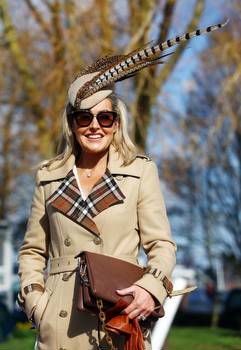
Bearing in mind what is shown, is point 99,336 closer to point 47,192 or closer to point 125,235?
point 125,235

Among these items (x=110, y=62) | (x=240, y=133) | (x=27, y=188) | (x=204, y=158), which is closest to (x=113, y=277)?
(x=110, y=62)

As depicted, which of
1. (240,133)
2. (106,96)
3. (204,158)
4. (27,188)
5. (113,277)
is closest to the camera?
(113,277)

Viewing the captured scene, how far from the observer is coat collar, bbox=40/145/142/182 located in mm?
3666

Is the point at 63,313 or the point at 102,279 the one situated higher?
the point at 102,279

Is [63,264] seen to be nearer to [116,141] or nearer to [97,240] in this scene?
[97,240]

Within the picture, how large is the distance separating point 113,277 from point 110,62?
3.27ft

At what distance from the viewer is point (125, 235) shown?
3.53 metres

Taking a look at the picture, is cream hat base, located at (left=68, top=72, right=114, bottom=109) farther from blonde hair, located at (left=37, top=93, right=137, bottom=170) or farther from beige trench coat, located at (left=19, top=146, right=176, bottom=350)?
beige trench coat, located at (left=19, top=146, right=176, bottom=350)

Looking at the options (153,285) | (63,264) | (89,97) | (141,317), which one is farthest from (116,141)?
(141,317)

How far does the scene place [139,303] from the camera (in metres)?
3.28

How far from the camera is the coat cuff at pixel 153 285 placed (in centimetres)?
333

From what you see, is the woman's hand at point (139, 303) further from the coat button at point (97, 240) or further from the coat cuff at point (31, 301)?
the coat cuff at point (31, 301)

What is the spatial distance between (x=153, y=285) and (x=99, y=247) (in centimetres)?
30

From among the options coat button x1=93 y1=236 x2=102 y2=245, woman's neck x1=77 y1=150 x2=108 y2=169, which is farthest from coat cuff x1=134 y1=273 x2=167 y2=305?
woman's neck x1=77 y1=150 x2=108 y2=169
